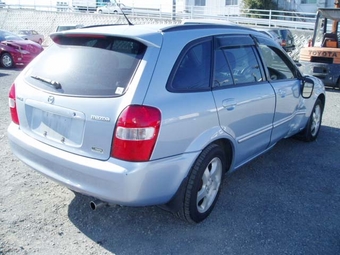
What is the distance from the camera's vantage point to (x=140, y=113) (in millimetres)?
2562

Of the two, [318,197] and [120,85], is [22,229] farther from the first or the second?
[318,197]

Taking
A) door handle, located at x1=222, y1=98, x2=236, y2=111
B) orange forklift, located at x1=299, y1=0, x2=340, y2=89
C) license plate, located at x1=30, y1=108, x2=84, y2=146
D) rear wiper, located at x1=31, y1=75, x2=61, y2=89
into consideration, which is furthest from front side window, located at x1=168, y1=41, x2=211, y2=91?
orange forklift, located at x1=299, y1=0, x2=340, y2=89

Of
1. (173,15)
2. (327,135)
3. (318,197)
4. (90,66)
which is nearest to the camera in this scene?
(90,66)

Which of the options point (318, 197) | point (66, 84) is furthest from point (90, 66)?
point (318, 197)

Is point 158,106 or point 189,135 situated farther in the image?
point 189,135

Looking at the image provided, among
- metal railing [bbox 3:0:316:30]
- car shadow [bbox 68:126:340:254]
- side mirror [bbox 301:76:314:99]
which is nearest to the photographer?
car shadow [bbox 68:126:340:254]

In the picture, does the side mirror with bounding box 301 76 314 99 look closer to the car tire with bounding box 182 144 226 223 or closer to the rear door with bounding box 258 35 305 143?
the rear door with bounding box 258 35 305 143

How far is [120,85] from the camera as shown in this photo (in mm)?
2668

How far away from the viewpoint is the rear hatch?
2645 mm

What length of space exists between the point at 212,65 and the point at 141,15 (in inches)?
1080

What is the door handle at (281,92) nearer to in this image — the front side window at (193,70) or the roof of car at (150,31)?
the roof of car at (150,31)

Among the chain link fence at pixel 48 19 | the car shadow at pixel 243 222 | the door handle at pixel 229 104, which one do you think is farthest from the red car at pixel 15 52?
the chain link fence at pixel 48 19

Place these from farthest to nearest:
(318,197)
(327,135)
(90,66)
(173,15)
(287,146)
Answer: (173,15), (327,135), (287,146), (318,197), (90,66)

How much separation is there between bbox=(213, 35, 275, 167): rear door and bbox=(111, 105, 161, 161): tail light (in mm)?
835
